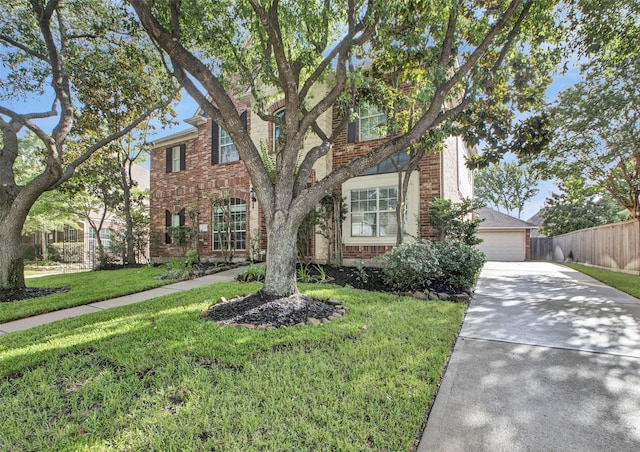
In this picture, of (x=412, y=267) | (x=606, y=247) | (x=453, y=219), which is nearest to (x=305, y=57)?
(x=412, y=267)

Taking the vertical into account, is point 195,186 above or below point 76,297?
above

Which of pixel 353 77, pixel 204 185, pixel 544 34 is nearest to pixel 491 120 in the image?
pixel 544 34

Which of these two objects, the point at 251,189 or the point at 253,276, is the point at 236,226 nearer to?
the point at 251,189

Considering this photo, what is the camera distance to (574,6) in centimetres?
588

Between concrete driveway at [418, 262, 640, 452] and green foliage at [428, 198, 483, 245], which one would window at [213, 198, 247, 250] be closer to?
green foliage at [428, 198, 483, 245]

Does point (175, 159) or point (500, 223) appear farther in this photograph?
point (500, 223)

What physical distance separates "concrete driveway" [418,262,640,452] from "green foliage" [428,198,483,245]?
3.75m

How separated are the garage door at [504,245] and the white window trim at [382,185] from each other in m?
12.1

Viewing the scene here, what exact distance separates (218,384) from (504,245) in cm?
2079

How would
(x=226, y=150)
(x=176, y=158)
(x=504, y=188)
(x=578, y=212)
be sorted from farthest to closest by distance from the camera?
(x=504, y=188) → (x=578, y=212) → (x=176, y=158) → (x=226, y=150)

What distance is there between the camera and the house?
9484 millimetres

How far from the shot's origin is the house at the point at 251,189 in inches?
373

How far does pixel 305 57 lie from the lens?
17.8 ft

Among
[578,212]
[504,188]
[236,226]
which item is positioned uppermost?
[504,188]
